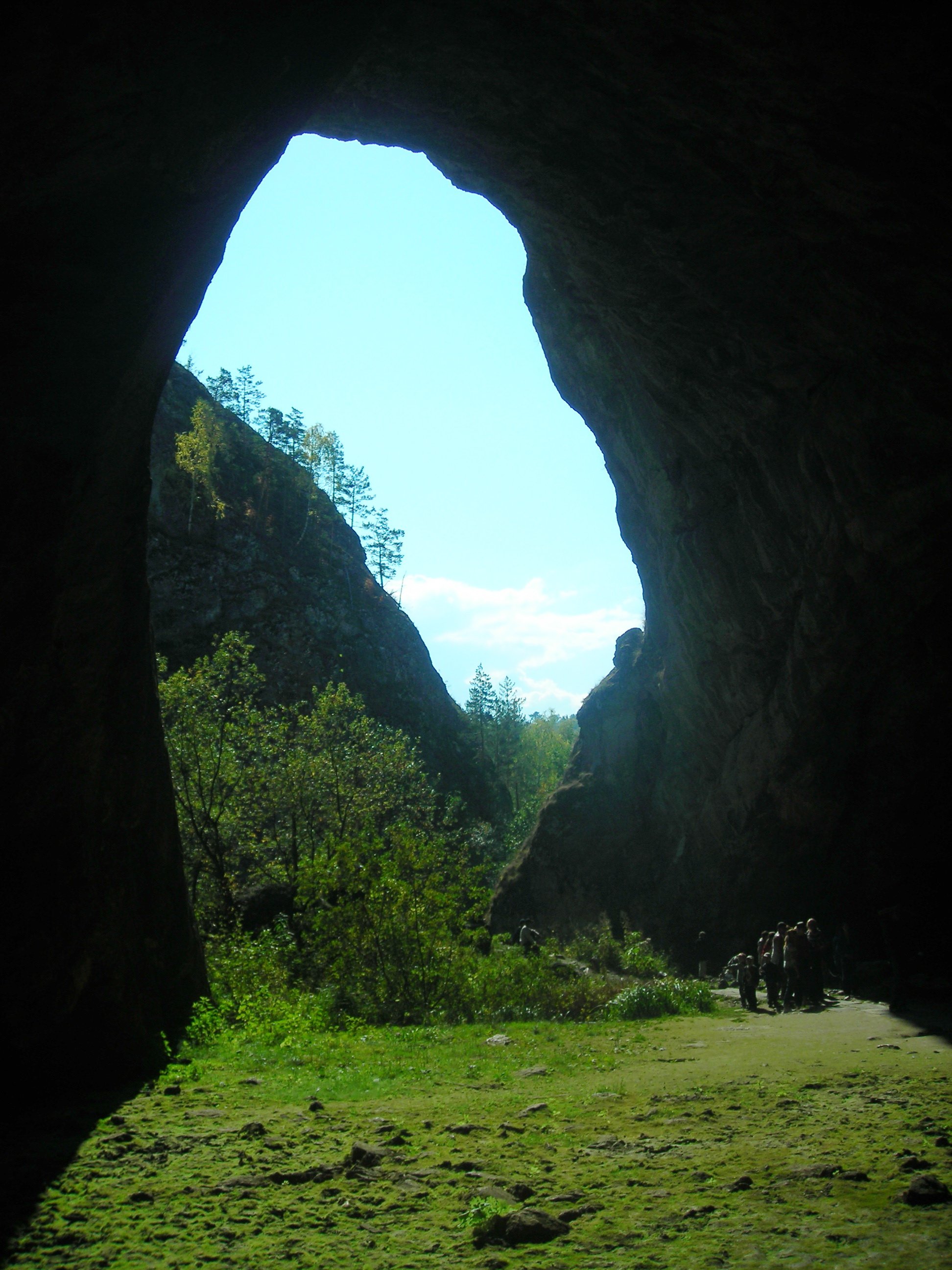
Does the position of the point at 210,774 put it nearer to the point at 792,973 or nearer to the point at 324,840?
the point at 324,840

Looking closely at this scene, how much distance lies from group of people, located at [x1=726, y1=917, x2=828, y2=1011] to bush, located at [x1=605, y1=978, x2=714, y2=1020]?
917mm

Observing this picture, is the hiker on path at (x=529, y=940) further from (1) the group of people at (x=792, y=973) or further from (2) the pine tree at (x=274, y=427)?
(2) the pine tree at (x=274, y=427)

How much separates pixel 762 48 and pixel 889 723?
1658 centimetres

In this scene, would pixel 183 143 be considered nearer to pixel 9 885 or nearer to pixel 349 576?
pixel 9 885

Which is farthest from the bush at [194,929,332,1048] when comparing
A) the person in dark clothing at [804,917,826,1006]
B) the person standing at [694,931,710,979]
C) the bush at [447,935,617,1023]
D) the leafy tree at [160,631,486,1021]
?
the person standing at [694,931,710,979]

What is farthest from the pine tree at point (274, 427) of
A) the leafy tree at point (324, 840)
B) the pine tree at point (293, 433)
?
the leafy tree at point (324, 840)

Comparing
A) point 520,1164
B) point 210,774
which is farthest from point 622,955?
point 520,1164

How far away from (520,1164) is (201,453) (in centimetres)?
5662

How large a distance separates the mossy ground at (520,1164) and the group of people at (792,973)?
7.81 meters

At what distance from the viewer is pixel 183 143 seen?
7.29m

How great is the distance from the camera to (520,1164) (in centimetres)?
516

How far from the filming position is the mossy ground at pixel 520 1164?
3.76 meters

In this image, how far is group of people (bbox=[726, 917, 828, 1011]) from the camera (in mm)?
16734

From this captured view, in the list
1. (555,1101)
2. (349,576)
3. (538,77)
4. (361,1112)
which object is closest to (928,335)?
(538,77)
